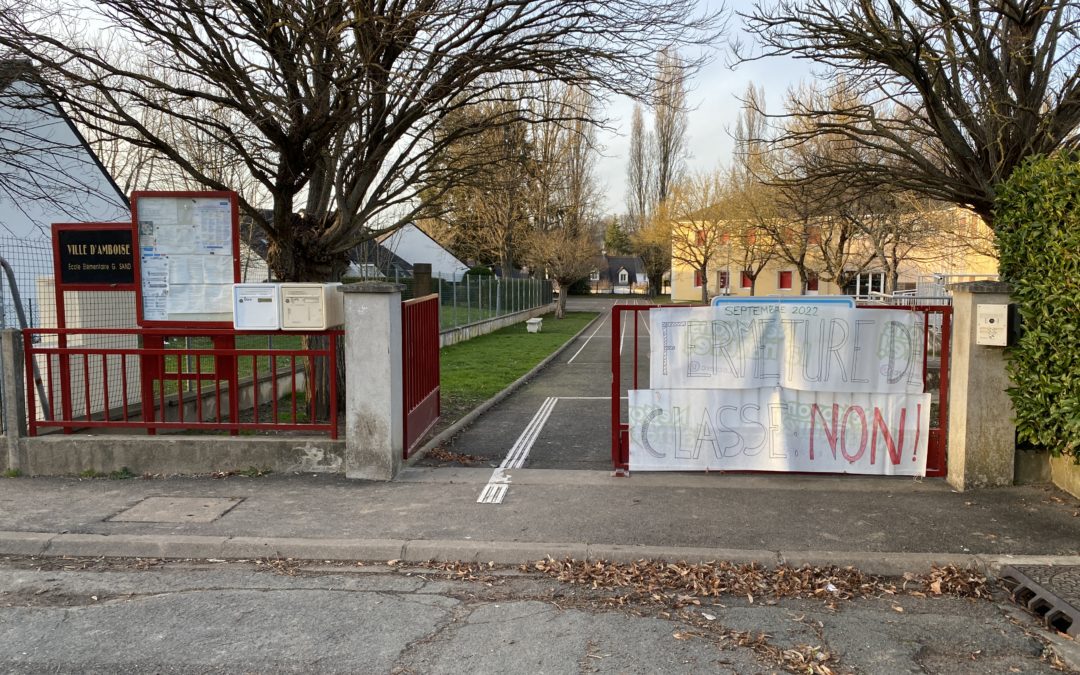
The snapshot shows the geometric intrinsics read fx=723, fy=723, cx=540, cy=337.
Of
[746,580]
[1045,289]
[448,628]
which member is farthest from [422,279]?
[448,628]

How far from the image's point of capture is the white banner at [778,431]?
672cm

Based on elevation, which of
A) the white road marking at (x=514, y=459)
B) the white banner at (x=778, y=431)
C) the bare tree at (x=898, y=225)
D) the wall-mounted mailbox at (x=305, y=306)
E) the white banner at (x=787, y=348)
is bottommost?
the white road marking at (x=514, y=459)

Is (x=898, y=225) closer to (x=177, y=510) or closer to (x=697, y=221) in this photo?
(x=697, y=221)

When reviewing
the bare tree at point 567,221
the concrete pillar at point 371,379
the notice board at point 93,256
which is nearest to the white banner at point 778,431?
the concrete pillar at point 371,379

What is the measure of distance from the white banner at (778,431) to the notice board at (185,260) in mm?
4556

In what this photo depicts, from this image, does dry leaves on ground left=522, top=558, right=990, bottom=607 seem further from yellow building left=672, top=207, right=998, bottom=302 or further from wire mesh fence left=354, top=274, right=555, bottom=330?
wire mesh fence left=354, top=274, right=555, bottom=330

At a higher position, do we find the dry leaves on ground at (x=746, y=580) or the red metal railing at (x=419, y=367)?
the red metal railing at (x=419, y=367)

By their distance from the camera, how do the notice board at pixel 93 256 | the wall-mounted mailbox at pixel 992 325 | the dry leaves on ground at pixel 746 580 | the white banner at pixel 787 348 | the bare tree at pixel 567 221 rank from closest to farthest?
the dry leaves on ground at pixel 746 580 → the wall-mounted mailbox at pixel 992 325 → the white banner at pixel 787 348 → the notice board at pixel 93 256 → the bare tree at pixel 567 221

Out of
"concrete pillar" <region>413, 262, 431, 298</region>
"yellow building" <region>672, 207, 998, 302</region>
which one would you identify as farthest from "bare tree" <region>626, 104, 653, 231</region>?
"concrete pillar" <region>413, 262, 431, 298</region>

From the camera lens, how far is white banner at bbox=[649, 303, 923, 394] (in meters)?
6.64

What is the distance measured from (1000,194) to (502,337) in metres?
21.7

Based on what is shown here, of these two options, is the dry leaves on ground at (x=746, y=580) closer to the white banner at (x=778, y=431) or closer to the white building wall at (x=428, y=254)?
the white banner at (x=778, y=431)

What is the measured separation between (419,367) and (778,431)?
3.90 metres

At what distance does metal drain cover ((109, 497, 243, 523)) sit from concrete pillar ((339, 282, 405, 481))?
116cm
